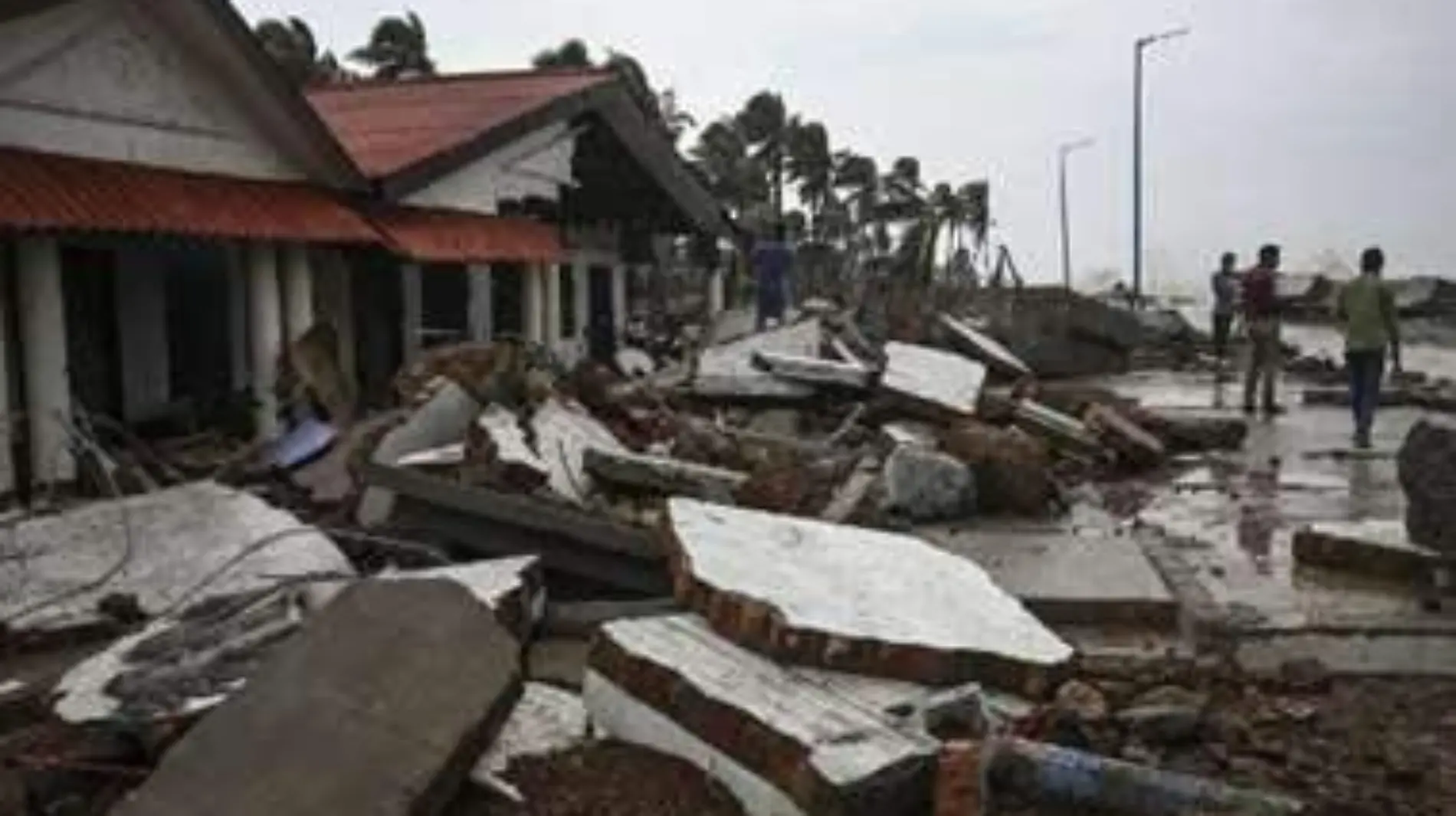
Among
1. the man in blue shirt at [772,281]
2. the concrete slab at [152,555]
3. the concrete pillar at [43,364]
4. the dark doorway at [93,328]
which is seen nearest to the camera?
the concrete slab at [152,555]

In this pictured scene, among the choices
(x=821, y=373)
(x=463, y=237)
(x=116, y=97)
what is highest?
(x=116, y=97)

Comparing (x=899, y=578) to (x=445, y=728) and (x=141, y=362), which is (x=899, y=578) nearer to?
(x=445, y=728)

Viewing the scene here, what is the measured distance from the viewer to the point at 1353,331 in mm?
13781

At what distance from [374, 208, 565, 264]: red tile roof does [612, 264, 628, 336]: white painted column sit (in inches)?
131

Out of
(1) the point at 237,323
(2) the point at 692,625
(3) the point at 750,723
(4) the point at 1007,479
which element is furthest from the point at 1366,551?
(1) the point at 237,323

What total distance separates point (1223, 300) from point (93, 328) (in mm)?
18017

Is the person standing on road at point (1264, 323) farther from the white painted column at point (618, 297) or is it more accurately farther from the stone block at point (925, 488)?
the white painted column at point (618, 297)

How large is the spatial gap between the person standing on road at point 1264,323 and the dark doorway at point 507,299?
8.58 meters

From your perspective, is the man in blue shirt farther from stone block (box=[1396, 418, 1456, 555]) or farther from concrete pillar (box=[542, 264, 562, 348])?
stone block (box=[1396, 418, 1456, 555])

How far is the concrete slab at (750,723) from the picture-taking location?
4.31 m

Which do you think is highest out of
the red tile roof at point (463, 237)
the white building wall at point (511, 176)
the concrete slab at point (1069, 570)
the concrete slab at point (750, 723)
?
the white building wall at point (511, 176)

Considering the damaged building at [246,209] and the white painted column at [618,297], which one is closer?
the damaged building at [246,209]

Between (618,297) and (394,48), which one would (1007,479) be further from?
(394,48)

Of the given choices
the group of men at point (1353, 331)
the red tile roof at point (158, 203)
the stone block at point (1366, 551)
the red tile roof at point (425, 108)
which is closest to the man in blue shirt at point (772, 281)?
the red tile roof at point (425, 108)
